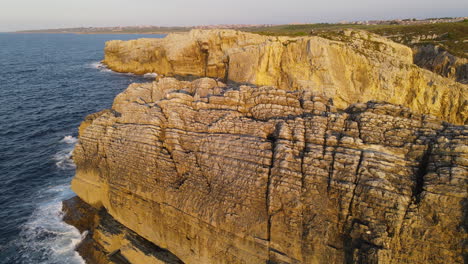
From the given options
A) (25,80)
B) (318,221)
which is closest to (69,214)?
(318,221)

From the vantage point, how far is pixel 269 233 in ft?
36.0

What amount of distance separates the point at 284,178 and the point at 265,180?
84 centimetres

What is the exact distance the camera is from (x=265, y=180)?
36.3ft

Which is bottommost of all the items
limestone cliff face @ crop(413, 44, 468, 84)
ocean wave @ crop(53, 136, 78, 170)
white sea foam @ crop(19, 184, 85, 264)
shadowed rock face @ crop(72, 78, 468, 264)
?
white sea foam @ crop(19, 184, 85, 264)

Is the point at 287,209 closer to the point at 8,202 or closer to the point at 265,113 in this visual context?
the point at 265,113

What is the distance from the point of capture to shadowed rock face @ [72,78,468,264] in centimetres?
902

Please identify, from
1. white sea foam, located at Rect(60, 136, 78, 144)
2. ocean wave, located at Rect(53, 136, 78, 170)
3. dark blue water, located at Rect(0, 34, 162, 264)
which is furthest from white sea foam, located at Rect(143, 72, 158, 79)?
ocean wave, located at Rect(53, 136, 78, 170)

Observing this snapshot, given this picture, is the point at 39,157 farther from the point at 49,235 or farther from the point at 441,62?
the point at 441,62

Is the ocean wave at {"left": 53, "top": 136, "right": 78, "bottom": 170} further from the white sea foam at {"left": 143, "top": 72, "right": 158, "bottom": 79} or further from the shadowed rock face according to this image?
the white sea foam at {"left": 143, "top": 72, "right": 158, "bottom": 79}

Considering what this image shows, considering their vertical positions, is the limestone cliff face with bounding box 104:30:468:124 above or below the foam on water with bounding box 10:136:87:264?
above

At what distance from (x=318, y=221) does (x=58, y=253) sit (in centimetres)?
1686

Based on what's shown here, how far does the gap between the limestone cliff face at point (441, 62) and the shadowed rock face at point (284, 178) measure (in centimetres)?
3177

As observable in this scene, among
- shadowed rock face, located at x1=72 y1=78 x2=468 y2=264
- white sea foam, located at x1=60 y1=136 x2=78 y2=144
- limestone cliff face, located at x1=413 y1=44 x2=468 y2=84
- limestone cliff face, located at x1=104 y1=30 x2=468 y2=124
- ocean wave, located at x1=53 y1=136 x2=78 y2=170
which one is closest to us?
shadowed rock face, located at x1=72 y1=78 x2=468 y2=264

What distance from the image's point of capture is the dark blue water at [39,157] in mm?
17734
